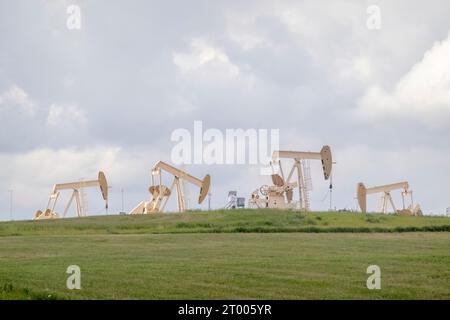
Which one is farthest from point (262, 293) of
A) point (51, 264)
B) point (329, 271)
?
point (51, 264)

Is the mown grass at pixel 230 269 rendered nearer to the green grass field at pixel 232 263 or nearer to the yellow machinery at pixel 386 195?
the green grass field at pixel 232 263

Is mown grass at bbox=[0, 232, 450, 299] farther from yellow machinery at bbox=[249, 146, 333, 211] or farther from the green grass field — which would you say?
yellow machinery at bbox=[249, 146, 333, 211]

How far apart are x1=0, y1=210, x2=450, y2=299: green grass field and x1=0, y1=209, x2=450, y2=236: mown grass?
0.17m

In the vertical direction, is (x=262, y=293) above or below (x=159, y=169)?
below

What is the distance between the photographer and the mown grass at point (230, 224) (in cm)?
4544

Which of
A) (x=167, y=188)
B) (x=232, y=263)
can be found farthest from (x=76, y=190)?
(x=232, y=263)

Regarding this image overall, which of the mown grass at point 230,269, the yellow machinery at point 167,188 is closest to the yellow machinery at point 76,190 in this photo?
the yellow machinery at point 167,188

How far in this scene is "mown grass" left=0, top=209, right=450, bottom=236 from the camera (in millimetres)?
45438

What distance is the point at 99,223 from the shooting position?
168ft

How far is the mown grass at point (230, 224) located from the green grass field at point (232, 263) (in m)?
0.17
